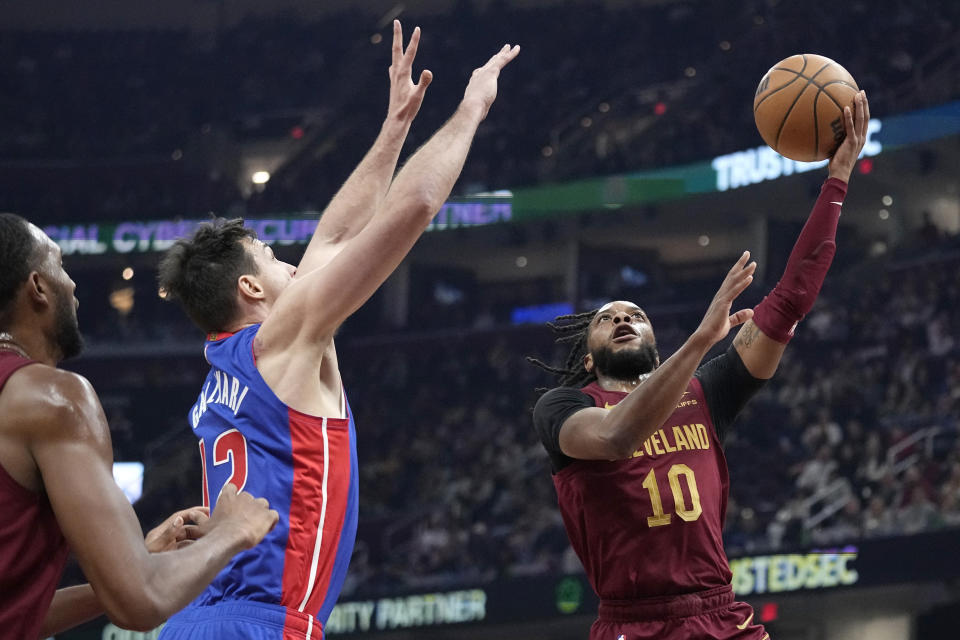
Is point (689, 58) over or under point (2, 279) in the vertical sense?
over

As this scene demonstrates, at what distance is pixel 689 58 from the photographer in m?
25.7

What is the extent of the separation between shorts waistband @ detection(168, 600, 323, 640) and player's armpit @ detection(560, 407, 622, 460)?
1437 mm

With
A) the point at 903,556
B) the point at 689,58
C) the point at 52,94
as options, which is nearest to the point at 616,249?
the point at 689,58

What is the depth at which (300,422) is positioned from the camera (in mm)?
3176

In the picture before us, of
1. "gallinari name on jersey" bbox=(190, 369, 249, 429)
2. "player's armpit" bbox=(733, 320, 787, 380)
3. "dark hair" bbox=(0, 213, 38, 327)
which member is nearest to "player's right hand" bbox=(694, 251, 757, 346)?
"player's armpit" bbox=(733, 320, 787, 380)

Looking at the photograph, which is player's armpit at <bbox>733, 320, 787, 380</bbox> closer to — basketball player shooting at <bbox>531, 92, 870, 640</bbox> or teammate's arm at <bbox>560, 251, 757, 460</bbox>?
basketball player shooting at <bbox>531, 92, 870, 640</bbox>

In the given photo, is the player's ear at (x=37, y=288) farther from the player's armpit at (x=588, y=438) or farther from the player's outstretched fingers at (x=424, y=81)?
the player's armpit at (x=588, y=438)

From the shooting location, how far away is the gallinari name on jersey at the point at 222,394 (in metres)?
3.26

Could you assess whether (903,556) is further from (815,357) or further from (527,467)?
(527,467)

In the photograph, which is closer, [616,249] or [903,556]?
[903,556]

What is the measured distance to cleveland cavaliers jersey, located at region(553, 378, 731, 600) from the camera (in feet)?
14.4

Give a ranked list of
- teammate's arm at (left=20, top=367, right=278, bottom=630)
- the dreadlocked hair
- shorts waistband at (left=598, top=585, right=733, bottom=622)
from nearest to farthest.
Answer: teammate's arm at (left=20, top=367, right=278, bottom=630), shorts waistband at (left=598, top=585, right=733, bottom=622), the dreadlocked hair

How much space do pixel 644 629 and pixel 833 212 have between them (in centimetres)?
181

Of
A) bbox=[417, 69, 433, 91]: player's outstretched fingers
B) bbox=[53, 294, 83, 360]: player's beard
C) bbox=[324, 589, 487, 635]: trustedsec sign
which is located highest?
bbox=[417, 69, 433, 91]: player's outstretched fingers
